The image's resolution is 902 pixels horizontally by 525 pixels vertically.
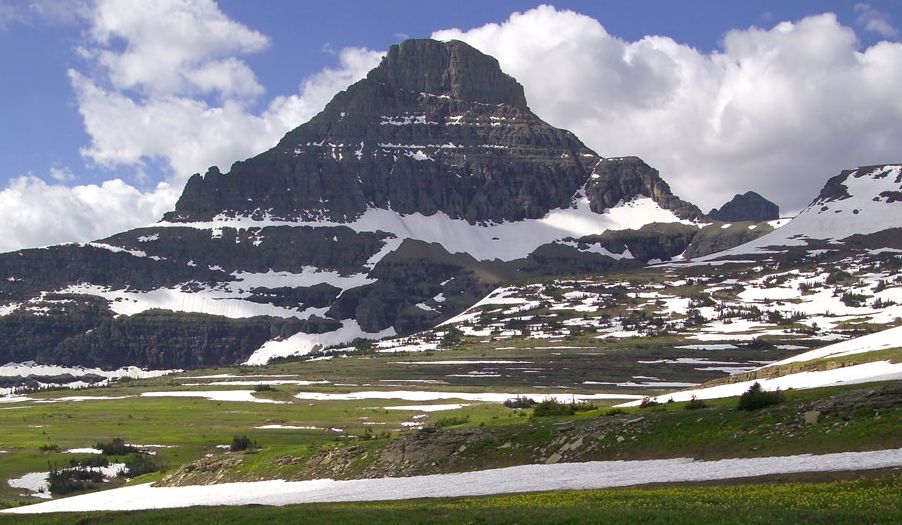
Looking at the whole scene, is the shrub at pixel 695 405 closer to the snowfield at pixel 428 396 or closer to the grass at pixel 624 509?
the grass at pixel 624 509

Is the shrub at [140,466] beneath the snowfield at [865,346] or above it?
beneath

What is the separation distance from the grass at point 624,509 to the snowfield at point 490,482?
2.69 metres

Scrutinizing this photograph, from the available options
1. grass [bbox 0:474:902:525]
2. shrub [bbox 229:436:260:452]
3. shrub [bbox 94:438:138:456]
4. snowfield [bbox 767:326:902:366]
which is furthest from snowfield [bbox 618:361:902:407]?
shrub [bbox 94:438:138:456]

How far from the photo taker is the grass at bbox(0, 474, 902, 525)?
2630cm

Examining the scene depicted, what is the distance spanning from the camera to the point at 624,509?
29891 millimetres

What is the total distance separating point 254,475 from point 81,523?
22.0 metres

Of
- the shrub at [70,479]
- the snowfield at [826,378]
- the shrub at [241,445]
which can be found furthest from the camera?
the shrub at [241,445]

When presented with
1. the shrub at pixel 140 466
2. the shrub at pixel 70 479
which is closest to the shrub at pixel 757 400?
the shrub at pixel 70 479

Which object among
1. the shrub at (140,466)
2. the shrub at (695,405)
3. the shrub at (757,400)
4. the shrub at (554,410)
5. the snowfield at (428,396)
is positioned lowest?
the snowfield at (428,396)

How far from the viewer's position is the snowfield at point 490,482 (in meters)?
36.7

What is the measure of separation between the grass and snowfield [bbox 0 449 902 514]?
2693 millimetres

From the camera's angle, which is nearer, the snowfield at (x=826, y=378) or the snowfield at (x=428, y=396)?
the snowfield at (x=826, y=378)

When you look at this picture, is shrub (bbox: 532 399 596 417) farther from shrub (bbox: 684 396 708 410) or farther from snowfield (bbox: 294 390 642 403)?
snowfield (bbox: 294 390 642 403)

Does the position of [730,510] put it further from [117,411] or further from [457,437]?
[117,411]
